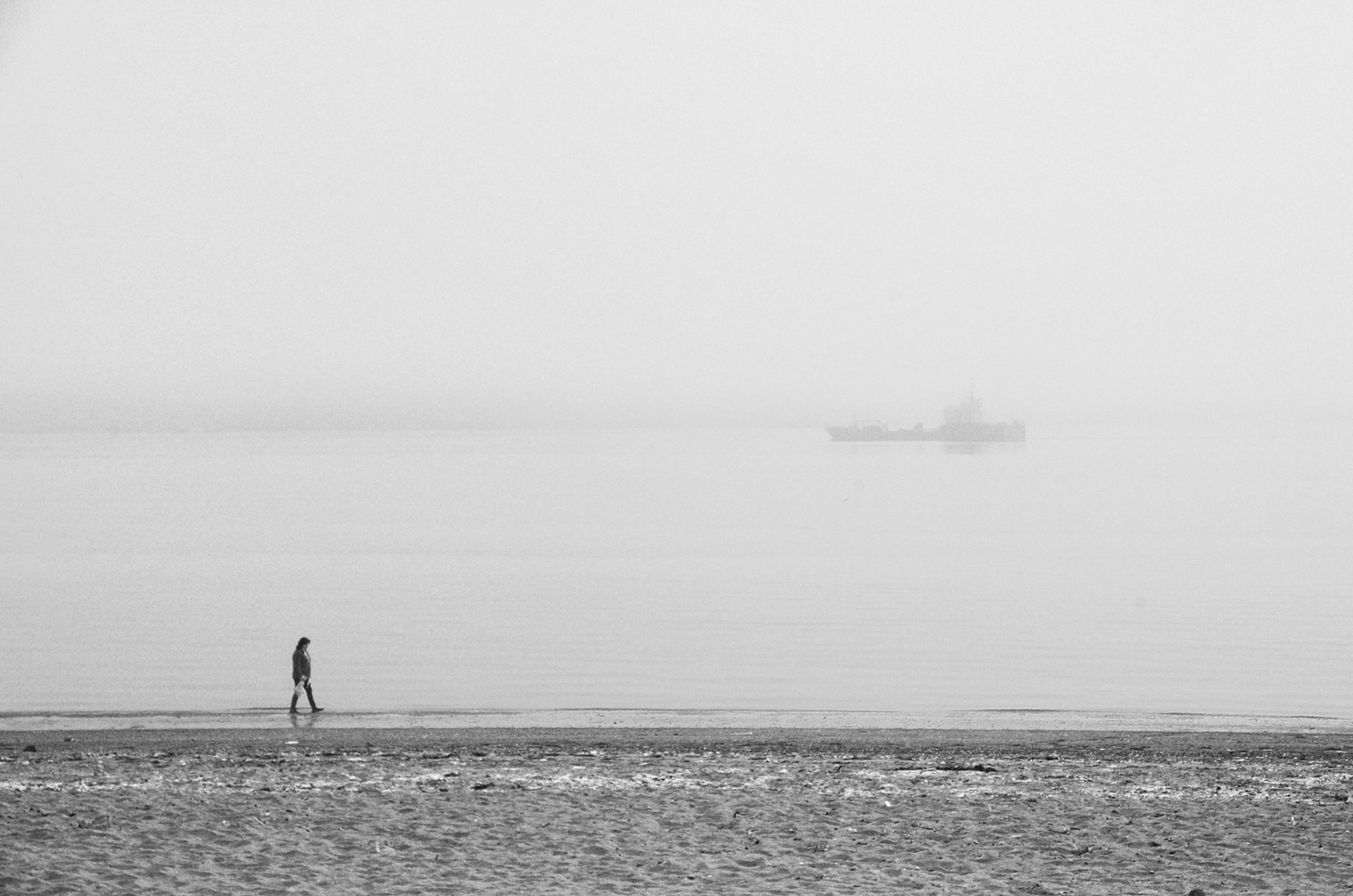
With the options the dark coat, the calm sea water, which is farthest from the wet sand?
the calm sea water

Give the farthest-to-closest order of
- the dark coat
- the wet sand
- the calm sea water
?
1. the calm sea water
2. the dark coat
3. the wet sand

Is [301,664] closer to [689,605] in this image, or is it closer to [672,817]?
[672,817]

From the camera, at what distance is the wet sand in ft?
32.5

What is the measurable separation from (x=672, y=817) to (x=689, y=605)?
30.6 metres

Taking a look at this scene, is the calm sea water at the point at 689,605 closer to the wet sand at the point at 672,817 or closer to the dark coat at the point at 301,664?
the dark coat at the point at 301,664

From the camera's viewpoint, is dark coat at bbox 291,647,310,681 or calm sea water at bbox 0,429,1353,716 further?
calm sea water at bbox 0,429,1353,716

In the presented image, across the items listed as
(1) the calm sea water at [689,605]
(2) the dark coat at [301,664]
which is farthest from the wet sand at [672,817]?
(1) the calm sea water at [689,605]

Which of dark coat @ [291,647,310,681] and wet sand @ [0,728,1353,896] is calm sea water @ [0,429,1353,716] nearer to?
dark coat @ [291,647,310,681]

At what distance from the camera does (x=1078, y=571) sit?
54.2 meters

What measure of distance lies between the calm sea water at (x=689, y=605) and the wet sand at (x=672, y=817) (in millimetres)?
9009

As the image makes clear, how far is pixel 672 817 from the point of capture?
11.8 m

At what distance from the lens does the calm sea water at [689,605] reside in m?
26.5

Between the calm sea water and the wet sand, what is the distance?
9009 millimetres

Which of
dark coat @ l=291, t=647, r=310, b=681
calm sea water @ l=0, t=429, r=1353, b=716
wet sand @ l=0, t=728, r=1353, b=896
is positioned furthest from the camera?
calm sea water @ l=0, t=429, r=1353, b=716
